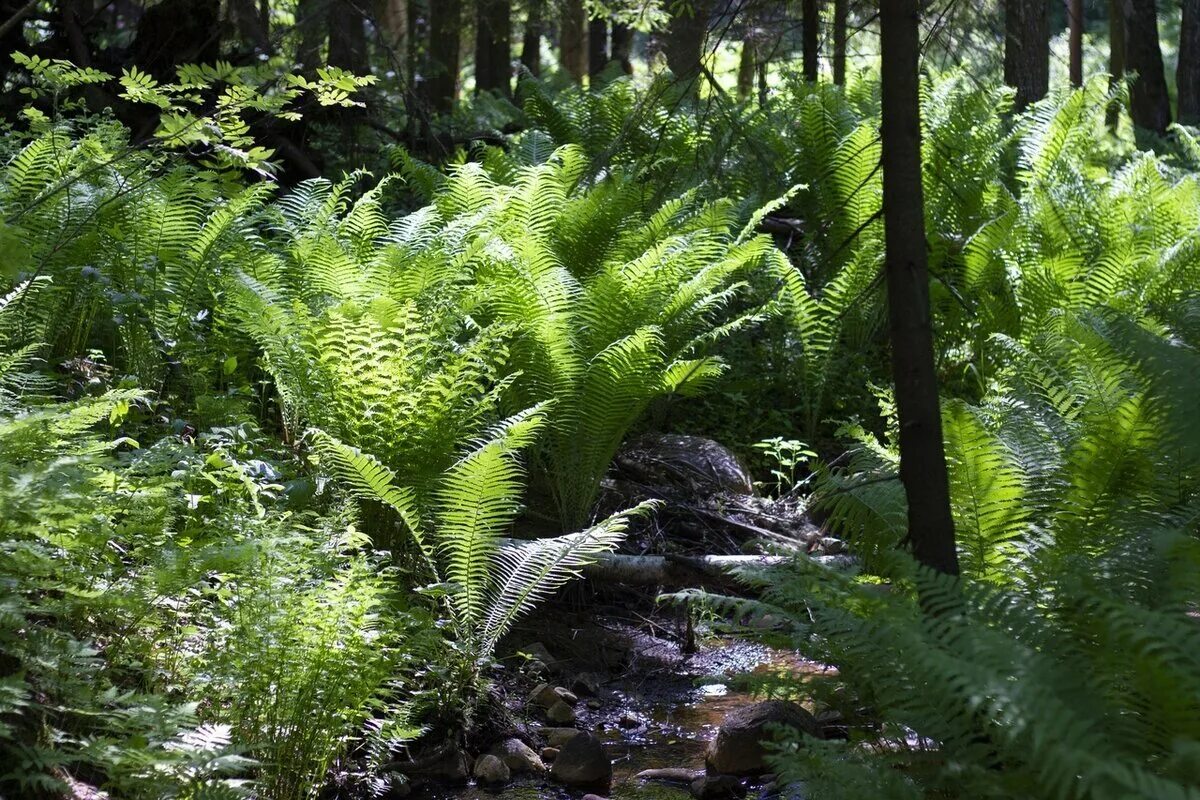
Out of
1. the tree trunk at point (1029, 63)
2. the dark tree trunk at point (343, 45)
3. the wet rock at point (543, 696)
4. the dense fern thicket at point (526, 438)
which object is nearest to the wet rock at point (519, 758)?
the dense fern thicket at point (526, 438)

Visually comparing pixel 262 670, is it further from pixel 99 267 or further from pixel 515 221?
pixel 515 221

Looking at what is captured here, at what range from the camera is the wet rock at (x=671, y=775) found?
3582 mm

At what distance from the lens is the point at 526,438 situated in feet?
14.5

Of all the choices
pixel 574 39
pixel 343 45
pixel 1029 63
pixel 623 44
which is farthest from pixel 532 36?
pixel 1029 63

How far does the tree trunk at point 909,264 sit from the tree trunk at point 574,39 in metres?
9.16

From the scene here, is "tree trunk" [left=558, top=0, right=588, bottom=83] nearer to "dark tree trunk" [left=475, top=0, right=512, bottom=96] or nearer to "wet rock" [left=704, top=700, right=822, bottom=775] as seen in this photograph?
"dark tree trunk" [left=475, top=0, right=512, bottom=96]

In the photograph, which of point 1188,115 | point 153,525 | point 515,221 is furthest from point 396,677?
point 1188,115

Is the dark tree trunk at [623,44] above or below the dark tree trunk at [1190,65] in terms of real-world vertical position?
above

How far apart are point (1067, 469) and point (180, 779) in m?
2.77

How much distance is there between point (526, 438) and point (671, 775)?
4.60 feet

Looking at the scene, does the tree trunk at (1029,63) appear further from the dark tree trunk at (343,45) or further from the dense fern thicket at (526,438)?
the dark tree trunk at (343,45)

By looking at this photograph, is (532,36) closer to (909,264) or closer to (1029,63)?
(1029,63)

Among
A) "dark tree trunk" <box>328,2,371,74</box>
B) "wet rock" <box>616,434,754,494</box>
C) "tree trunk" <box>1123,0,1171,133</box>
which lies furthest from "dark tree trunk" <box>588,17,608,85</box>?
"wet rock" <box>616,434,754,494</box>

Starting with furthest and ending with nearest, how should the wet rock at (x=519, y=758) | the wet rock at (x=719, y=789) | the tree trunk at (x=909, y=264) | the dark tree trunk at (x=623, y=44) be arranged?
the dark tree trunk at (x=623, y=44) → the wet rock at (x=519, y=758) → the wet rock at (x=719, y=789) → the tree trunk at (x=909, y=264)
